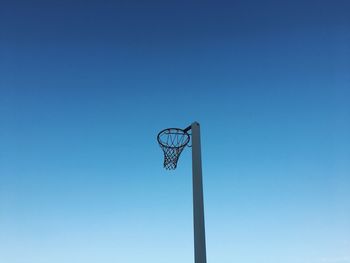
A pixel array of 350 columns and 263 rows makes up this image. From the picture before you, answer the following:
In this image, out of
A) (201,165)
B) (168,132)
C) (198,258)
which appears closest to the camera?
(198,258)

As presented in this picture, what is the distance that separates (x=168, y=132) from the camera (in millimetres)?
18922

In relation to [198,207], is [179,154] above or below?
above

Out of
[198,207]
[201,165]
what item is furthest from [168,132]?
[198,207]

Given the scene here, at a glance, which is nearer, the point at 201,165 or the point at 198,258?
the point at 198,258

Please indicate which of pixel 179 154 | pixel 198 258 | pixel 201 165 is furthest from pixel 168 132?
pixel 198 258

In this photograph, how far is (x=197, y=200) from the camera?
16812 mm

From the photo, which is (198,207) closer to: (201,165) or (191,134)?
(201,165)

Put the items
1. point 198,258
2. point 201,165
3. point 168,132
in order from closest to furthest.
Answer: point 198,258, point 201,165, point 168,132

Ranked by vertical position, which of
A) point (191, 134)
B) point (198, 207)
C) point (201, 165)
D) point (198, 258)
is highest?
point (191, 134)

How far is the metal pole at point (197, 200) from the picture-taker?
16109mm

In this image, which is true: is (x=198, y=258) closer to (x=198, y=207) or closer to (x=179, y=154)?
(x=198, y=207)

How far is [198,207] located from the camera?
16.8 metres

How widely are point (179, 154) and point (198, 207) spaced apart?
113 inches

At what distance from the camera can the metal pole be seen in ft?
52.9
